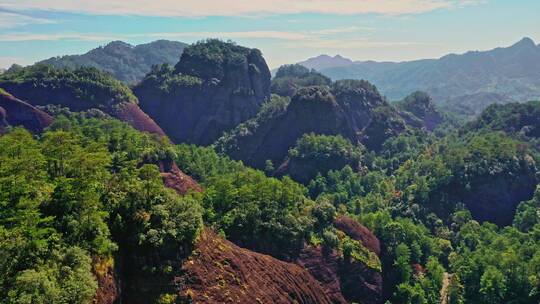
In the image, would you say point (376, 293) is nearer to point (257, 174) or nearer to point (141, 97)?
point (257, 174)

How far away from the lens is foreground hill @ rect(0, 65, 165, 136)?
114562mm

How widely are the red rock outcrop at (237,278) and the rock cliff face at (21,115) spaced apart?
68.9 metres

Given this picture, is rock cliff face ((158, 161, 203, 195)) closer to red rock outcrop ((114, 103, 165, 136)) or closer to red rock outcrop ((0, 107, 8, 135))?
red rock outcrop ((0, 107, 8, 135))

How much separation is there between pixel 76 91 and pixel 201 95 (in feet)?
123

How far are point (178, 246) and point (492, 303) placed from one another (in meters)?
45.5

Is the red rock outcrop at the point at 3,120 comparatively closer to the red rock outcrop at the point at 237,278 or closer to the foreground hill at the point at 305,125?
the foreground hill at the point at 305,125

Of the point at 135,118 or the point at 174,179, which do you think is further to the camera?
the point at 135,118

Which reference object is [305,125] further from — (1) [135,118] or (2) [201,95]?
(1) [135,118]

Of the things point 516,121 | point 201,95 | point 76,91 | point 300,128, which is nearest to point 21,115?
point 76,91

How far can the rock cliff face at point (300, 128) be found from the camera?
12550 centimetres

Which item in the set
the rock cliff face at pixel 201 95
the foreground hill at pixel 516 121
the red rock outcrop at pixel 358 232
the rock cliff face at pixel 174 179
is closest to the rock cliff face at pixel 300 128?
the rock cliff face at pixel 201 95

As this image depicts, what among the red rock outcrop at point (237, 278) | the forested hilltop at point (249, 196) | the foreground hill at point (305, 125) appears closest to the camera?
the forested hilltop at point (249, 196)

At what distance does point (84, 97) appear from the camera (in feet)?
389

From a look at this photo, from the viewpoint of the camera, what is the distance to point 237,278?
46.2m
